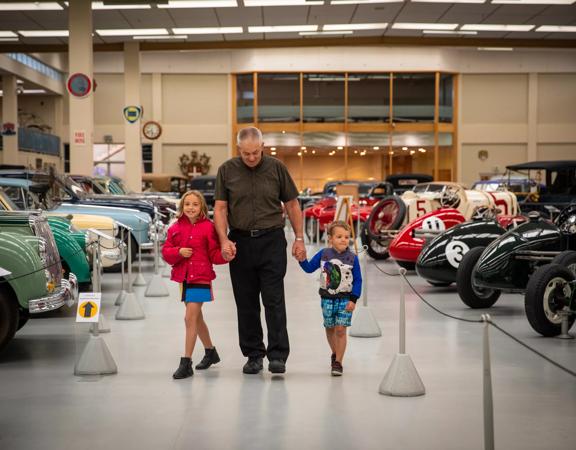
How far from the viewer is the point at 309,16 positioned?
28375mm

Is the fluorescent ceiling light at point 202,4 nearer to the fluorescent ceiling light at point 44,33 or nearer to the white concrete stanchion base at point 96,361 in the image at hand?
the fluorescent ceiling light at point 44,33

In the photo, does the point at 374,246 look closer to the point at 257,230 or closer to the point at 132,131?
the point at 257,230

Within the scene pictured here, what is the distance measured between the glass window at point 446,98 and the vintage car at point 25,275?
125 feet

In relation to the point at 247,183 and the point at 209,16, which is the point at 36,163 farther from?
the point at 247,183

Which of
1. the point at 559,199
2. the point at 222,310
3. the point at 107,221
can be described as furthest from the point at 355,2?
the point at 222,310

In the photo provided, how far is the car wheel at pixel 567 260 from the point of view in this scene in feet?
31.7

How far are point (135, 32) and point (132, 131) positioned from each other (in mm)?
3391

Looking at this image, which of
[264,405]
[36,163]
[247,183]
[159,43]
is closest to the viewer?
[264,405]

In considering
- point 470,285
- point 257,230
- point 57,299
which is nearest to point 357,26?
point 470,285

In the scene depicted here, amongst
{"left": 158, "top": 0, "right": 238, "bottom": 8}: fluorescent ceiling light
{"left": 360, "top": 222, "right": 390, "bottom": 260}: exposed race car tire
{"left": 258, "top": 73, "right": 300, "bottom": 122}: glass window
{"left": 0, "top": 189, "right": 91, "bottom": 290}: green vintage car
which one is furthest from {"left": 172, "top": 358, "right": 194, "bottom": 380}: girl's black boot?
{"left": 258, "top": 73, "right": 300, "bottom": 122}: glass window

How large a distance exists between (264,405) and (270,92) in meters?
39.9

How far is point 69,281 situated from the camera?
8969 millimetres

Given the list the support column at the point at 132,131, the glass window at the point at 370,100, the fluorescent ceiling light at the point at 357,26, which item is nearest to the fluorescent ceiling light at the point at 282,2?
the fluorescent ceiling light at the point at 357,26

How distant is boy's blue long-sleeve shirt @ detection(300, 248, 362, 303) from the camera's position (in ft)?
23.7
